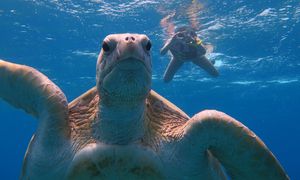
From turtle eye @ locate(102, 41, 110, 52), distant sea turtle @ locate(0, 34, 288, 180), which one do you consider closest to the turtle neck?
distant sea turtle @ locate(0, 34, 288, 180)

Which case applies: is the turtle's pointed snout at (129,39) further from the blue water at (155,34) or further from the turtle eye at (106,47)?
Answer: the blue water at (155,34)

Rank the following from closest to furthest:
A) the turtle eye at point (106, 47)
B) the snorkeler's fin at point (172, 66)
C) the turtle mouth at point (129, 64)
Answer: the turtle mouth at point (129, 64) → the turtle eye at point (106, 47) → the snorkeler's fin at point (172, 66)

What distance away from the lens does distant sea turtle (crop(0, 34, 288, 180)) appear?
9.36ft

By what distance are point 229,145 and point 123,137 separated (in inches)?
40.5

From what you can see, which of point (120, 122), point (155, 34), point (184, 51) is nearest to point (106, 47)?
point (120, 122)

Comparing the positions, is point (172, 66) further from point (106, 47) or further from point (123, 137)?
point (106, 47)

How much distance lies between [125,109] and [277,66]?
62.1 ft

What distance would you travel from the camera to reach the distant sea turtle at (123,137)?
285 centimetres

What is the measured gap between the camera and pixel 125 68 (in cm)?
262

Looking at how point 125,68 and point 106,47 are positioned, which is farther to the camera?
point 106,47

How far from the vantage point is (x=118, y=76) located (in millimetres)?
2691

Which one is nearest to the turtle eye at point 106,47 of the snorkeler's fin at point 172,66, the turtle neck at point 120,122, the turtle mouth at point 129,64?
the turtle mouth at point 129,64

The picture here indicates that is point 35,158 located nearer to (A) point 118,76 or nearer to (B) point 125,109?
(B) point 125,109

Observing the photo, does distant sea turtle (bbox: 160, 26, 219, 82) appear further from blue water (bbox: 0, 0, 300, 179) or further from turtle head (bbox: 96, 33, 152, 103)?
turtle head (bbox: 96, 33, 152, 103)
